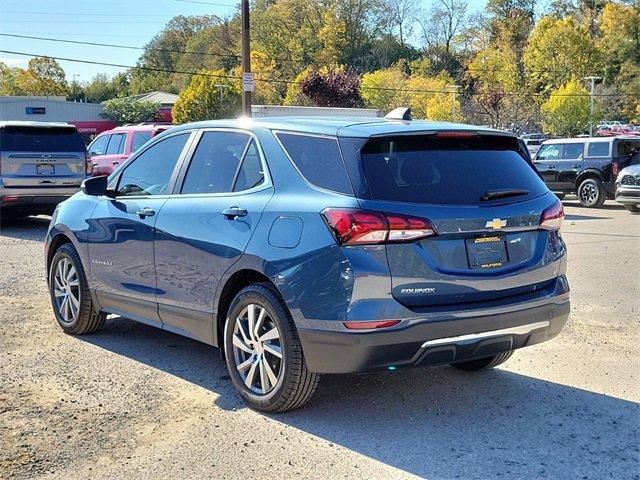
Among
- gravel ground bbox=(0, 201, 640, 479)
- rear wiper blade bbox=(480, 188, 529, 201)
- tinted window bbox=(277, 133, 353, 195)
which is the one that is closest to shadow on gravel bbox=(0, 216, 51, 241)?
gravel ground bbox=(0, 201, 640, 479)

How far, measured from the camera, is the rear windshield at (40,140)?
1285 cm

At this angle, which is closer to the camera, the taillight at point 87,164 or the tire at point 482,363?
the tire at point 482,363

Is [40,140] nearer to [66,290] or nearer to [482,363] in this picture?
[66,290]

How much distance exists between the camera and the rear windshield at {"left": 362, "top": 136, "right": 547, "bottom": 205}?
391 cm

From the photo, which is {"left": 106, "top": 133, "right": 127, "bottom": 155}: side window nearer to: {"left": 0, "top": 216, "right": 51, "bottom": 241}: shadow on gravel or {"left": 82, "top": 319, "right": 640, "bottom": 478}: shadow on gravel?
{"left": 0, "top": 216, "right": 51, "bottom": 241}: shadow on gravel

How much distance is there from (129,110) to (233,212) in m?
76.3

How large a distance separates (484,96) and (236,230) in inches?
2053

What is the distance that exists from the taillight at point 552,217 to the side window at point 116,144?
13.9 meters

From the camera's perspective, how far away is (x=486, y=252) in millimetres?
4016

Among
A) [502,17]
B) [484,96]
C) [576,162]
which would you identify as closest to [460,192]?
[576,162]

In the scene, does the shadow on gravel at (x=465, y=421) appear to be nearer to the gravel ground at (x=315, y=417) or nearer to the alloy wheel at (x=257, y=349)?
the gravel ground at (x=315, y=417)

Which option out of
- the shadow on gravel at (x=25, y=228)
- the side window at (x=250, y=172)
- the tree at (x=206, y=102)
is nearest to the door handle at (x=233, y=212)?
the side window at (x=250, y=172)

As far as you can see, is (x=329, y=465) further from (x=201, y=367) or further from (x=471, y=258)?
(x=201, y=367)

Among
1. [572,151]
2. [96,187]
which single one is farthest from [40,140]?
[572,151]
